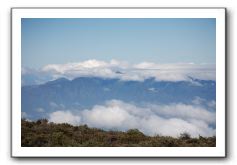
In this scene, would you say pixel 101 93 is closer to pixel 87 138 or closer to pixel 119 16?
pixel 87 138

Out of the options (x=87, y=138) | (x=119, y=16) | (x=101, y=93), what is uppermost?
(x=119, y=16)

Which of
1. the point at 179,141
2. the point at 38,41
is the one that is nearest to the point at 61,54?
the point at 38,41

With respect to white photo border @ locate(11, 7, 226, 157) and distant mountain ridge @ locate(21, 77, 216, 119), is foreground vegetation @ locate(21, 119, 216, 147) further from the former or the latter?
distant mountain ridge @ locate(21, 77, 216, 119)

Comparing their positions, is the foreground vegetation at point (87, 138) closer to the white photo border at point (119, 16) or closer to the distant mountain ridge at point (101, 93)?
the white photo border at point (119, 16)

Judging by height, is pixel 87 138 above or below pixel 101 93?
below

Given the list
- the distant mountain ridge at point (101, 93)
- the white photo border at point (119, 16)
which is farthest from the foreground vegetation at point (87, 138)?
the distant mountain ridge at point (101, 93)

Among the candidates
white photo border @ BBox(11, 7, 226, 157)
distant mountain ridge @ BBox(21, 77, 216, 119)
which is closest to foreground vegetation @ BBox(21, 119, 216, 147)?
white photo border @ BBox(11, 7, 226, 157)

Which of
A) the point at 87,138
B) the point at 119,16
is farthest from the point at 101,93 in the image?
the point at 119,16

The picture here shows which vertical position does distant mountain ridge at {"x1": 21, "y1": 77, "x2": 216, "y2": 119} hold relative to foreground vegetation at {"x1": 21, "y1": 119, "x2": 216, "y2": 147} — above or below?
above
